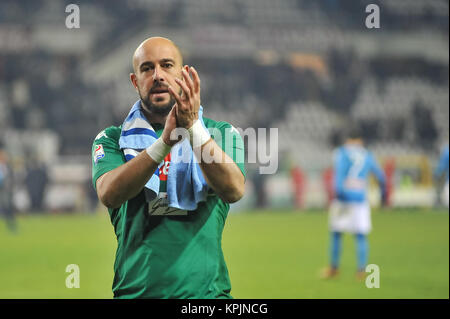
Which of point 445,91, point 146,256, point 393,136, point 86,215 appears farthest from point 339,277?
point 445,91

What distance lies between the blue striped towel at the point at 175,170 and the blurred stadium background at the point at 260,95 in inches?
364

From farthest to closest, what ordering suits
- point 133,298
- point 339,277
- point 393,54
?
point 393,54
point 339,277
point 133,298

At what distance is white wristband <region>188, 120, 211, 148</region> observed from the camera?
7.46ft

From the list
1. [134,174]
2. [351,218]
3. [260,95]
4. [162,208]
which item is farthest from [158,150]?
[260,95]

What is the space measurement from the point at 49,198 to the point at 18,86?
6.05 m

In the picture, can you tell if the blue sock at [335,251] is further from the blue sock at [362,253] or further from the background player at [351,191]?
the blue sock at [362,253]

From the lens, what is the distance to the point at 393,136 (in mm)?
22891

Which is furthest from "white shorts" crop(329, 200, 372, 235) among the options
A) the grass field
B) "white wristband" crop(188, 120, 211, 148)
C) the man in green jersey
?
"white wristband" crop(188, 120, 211, 148)

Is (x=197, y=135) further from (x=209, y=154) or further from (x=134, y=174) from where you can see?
(x=134, y=174)

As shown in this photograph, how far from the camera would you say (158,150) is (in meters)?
2.28

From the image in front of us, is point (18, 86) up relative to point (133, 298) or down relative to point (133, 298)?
up

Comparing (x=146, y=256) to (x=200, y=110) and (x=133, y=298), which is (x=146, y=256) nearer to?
(x=133, y=298)

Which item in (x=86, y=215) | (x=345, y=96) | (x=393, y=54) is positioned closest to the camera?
(x=86, y=215)

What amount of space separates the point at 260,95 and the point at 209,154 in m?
21.9
